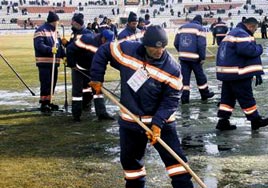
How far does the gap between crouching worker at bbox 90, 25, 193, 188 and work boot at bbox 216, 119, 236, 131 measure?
11.6 feet

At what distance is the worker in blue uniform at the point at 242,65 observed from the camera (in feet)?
27.3

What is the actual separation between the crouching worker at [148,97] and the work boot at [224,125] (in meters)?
3.55

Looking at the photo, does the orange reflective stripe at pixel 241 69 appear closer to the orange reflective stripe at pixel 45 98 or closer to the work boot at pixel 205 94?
the work boot at pixel 205 94

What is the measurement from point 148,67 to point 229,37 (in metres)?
3.66

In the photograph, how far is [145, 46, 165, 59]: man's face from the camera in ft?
16.4

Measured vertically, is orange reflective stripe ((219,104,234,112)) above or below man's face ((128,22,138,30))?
below

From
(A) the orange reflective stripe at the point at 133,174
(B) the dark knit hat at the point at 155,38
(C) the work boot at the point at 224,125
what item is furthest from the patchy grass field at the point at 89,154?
(B) the dark knit hat at the point at 155,38

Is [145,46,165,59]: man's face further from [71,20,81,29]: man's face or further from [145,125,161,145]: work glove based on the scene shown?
[71,20,81,29]: man's face

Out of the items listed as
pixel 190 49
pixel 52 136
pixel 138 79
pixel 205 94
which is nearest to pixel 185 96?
pixel 205 94

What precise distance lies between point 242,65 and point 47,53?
4.25 m

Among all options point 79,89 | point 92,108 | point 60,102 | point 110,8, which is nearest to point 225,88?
point 79,89

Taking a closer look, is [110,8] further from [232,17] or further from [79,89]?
[79,89]

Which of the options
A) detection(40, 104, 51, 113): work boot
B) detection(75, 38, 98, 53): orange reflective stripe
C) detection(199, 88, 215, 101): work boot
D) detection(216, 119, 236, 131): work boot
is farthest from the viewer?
detection(199, 88, 215, 101): work boot

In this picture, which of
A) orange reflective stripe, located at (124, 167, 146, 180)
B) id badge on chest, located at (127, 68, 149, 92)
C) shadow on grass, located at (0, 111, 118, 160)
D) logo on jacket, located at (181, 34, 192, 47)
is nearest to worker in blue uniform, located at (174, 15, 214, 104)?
logo on jacket, located at (181, 34, 192, 47)
